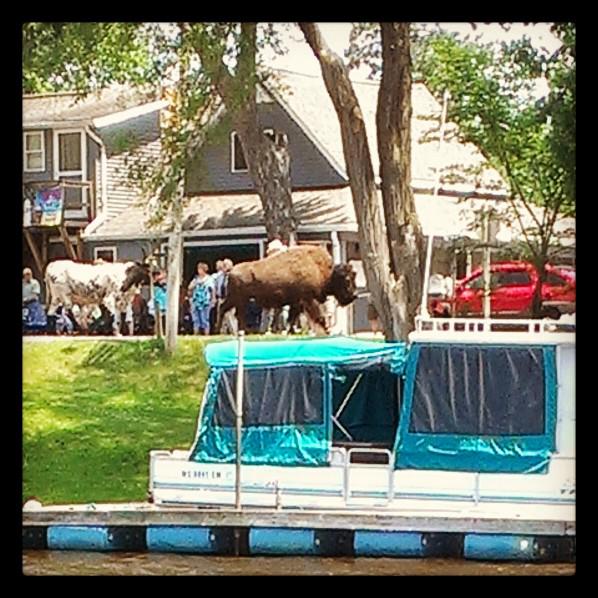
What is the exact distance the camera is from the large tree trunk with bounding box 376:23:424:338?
5777mm

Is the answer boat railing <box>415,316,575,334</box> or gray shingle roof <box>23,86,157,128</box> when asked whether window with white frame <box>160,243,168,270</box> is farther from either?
boat railing <box>415,316,575,334</box>

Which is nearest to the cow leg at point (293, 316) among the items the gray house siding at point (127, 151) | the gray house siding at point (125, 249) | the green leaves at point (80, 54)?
the gray house siding at point (125, 249)

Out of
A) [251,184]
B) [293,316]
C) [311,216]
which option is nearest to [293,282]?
[293,316]

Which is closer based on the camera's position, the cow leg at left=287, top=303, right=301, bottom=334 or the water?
the water

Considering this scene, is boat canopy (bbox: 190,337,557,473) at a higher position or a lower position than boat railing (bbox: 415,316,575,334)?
lower

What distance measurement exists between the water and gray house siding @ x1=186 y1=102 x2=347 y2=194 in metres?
1.09

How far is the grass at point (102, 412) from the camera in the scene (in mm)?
5707

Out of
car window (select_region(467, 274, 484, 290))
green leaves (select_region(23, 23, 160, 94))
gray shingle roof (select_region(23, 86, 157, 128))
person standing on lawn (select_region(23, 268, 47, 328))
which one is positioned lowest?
person standing on lawn (select_region(23, 268, 47, 328))

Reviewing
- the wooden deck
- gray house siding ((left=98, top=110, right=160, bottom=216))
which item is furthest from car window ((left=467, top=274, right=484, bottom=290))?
gray house siding ((left=98, top=110, right=160, bottom=216))

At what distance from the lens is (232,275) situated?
5.76 metres

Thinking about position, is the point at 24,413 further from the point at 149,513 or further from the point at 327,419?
the point at 327,419
